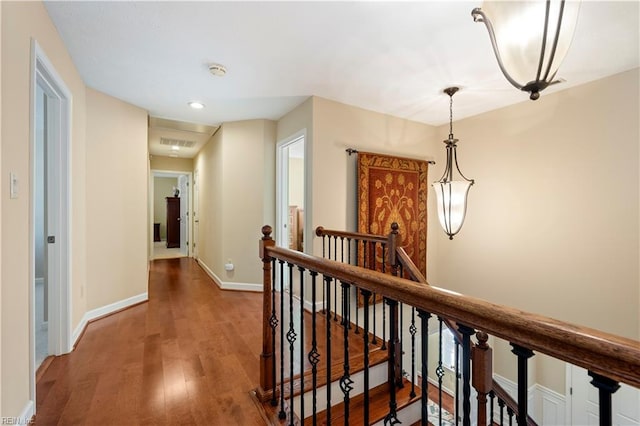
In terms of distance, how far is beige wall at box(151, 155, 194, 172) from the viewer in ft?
20.9

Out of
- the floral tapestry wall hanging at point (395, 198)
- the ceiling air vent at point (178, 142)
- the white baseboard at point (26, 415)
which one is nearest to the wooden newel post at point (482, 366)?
the white baseboard at point (26, 415)

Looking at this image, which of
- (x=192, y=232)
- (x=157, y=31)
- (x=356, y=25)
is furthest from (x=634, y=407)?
(x=192, y=232)

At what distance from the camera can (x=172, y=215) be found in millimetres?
8203

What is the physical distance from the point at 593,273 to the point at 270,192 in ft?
11.9

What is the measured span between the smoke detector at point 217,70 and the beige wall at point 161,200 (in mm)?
8084

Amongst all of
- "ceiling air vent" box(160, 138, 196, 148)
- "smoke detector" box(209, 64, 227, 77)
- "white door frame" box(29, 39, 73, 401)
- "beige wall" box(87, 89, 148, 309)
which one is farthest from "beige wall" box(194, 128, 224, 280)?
"white door frame" box(29, 39, 73, 401)

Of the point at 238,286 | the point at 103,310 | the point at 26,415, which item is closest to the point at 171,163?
the point at 238,286

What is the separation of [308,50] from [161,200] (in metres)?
9.09

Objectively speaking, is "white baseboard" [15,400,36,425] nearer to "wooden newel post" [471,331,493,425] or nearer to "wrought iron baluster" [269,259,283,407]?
"wrought iron baluster" [269,259,283,407]

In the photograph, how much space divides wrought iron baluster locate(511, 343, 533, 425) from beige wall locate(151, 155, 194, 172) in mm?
6986

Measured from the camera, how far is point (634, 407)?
263 centimetres

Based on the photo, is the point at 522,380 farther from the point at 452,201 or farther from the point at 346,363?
the point at 452,201

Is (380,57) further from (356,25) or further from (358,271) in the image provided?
(358,271)

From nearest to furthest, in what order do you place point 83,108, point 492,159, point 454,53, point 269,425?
point 269,425
point 454,53
point 83,108
point 492,159
